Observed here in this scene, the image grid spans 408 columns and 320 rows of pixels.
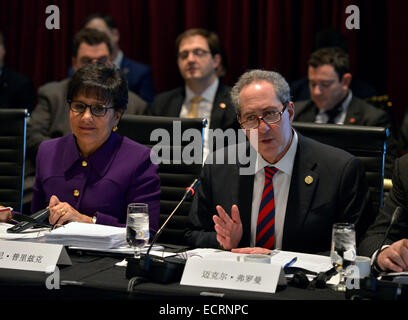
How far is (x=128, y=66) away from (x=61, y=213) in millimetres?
2819

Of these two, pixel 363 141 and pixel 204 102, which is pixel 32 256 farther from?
pixel 204 102

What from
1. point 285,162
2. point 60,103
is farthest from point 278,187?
point 60,103

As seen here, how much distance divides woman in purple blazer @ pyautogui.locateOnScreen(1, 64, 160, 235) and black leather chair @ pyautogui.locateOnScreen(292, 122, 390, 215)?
80 centimetres

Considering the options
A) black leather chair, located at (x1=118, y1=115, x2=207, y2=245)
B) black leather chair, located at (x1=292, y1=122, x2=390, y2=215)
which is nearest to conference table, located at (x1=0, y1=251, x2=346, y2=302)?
black leather chair, located at (x1=118, y1=115, x2=207, y2=245)

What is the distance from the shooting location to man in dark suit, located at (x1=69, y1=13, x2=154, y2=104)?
5.18 m

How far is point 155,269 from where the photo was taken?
201 cm

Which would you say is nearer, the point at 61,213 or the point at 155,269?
the point at 155,269

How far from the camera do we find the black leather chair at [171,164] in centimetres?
316

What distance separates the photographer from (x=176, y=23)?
5.53m

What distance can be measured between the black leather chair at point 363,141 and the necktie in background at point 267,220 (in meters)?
0.55

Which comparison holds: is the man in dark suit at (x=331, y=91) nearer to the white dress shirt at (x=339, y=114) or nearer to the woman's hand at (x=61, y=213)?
the white dress shirt at (x=339, y=114)

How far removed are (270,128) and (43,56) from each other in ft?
12.0

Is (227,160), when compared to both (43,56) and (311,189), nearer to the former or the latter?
(311,189)
